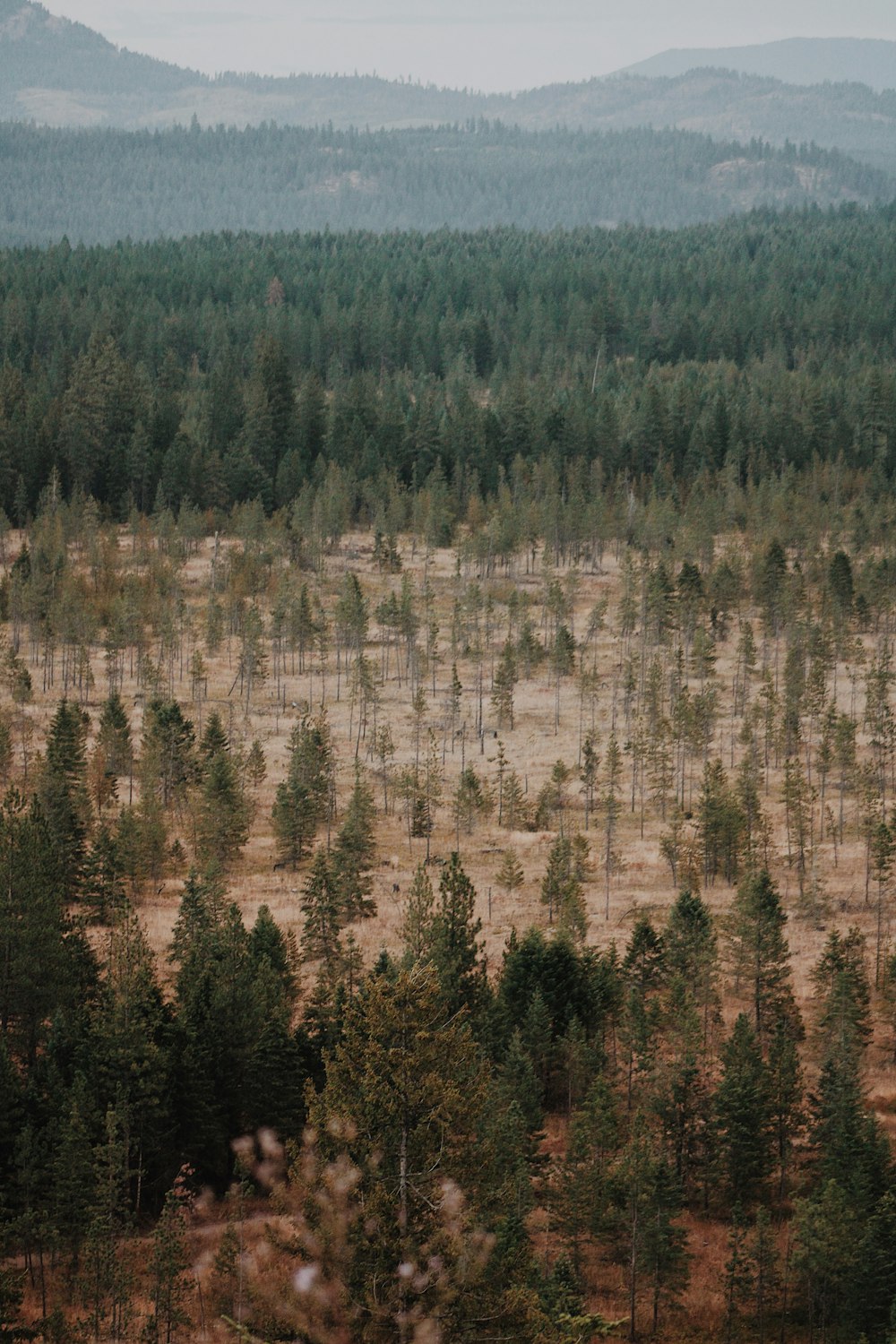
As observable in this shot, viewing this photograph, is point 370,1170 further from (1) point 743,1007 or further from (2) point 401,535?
(2) point 401,535

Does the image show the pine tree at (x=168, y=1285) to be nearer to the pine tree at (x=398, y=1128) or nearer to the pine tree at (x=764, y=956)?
the pine tree at (x=398, y=1128)

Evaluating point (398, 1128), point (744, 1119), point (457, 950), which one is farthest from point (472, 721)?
point (398, 1128)

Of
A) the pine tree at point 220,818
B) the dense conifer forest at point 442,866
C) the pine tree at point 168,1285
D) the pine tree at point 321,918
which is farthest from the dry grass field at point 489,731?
the pine tree at point 168,1285

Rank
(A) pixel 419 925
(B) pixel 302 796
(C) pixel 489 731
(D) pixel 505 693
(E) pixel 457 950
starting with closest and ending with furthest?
(E) pixel 457 950 < (A) pixel 419 925 < (B) pixel 302 796 < (C) pixel 489 731 < (D) pixel 505 693

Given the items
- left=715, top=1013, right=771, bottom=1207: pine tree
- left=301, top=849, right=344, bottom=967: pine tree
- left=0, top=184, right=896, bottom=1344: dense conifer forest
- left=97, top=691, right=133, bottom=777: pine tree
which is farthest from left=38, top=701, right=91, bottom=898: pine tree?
left=715, top=1013, right=771, bottom=1207: pine tree

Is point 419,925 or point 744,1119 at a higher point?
point 419,925

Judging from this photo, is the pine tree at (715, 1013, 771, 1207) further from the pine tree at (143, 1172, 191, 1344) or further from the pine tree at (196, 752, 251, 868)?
the pine tree at (196, 752, 251, 868)

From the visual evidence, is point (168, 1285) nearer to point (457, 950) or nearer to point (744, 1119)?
point (744, 1119)

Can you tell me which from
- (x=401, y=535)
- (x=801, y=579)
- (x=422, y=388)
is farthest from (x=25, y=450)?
(x=801, y=579)
